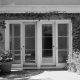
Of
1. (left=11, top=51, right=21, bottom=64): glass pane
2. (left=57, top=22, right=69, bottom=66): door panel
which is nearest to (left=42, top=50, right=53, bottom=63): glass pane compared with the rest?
(left=57, top=22, right=69, bottom=66): door panel

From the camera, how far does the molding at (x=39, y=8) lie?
8.54 metres

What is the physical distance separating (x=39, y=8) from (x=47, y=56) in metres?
2.60

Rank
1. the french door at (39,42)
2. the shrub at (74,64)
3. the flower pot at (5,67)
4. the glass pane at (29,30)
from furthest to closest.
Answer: the glass pane at (29,30) → the french door at (39,42) → the flower pot at (5,67) → the shrub at (74,64)

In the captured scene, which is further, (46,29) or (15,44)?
(46,29)

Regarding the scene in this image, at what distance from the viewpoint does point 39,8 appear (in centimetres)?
857

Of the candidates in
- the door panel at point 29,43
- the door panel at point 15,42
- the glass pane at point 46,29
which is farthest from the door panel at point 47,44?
the door panel at point 15,42

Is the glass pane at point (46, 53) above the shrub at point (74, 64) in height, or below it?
above

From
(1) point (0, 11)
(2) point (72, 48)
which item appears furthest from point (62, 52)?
(1) point (0, 11)

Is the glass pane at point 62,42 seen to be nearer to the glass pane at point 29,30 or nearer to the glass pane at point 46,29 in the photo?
the glass pane at point 46,29

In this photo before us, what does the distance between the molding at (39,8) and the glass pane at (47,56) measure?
219 cm

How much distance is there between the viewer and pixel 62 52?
881cm

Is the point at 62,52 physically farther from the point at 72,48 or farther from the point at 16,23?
the point at 16,23

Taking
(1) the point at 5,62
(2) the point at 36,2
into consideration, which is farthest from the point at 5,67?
(2) the point at 36,2

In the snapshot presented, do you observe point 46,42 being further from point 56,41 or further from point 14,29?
point 14,29
